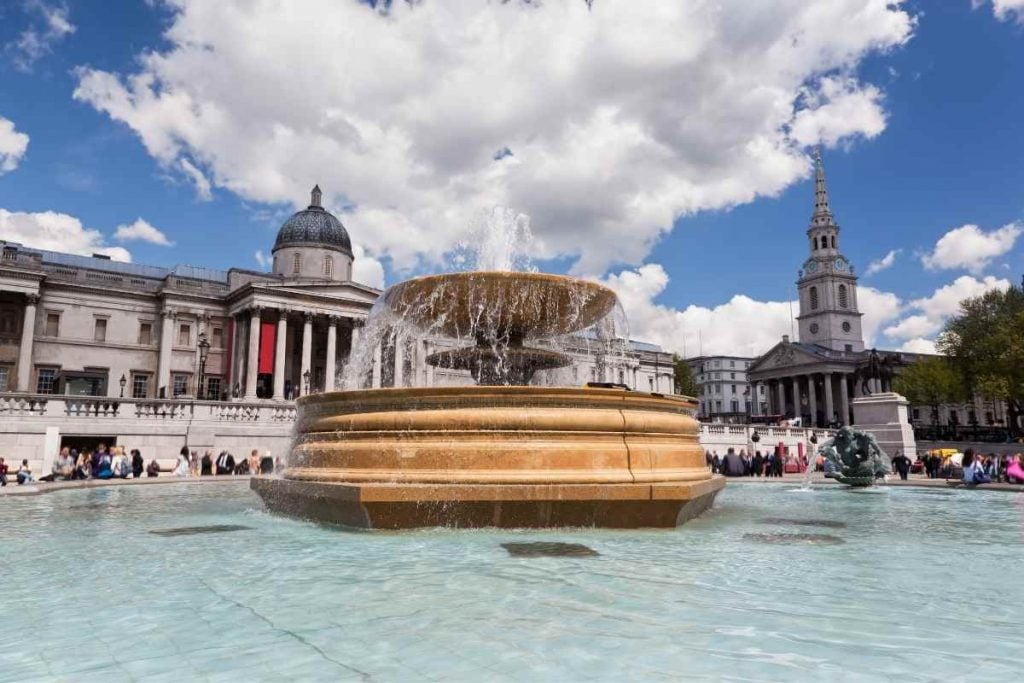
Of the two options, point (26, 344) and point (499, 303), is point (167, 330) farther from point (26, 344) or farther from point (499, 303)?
point (499, 303)

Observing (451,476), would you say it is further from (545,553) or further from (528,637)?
(528,637)

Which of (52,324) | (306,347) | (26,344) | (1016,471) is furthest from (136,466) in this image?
(52,324)

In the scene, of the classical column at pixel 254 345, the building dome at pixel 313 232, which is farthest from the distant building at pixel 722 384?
the classical column at pixel 254 345

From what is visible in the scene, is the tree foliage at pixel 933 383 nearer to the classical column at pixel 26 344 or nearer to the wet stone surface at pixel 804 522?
the wet stone surface at pixel 804 522

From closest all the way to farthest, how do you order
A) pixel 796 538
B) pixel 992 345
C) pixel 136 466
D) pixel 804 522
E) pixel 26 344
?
pixel 796 538 → pixel 804 522 → pixel 136 466 → pixel 26 344 → pixel 992 345

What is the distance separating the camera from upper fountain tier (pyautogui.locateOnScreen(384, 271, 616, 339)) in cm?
1051

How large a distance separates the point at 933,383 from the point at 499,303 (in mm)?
71065

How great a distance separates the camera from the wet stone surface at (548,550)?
18.4 feet

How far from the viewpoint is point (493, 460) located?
7.29 m

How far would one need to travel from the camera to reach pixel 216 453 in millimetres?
27703

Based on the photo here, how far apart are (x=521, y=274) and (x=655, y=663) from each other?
771cm

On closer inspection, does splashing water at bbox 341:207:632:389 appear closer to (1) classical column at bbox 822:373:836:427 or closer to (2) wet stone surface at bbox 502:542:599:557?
(2) wet stone surface at bbox 502:542:599:557

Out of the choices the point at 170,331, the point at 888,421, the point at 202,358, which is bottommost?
the point at 888,421

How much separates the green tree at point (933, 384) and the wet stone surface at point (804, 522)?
207ft
